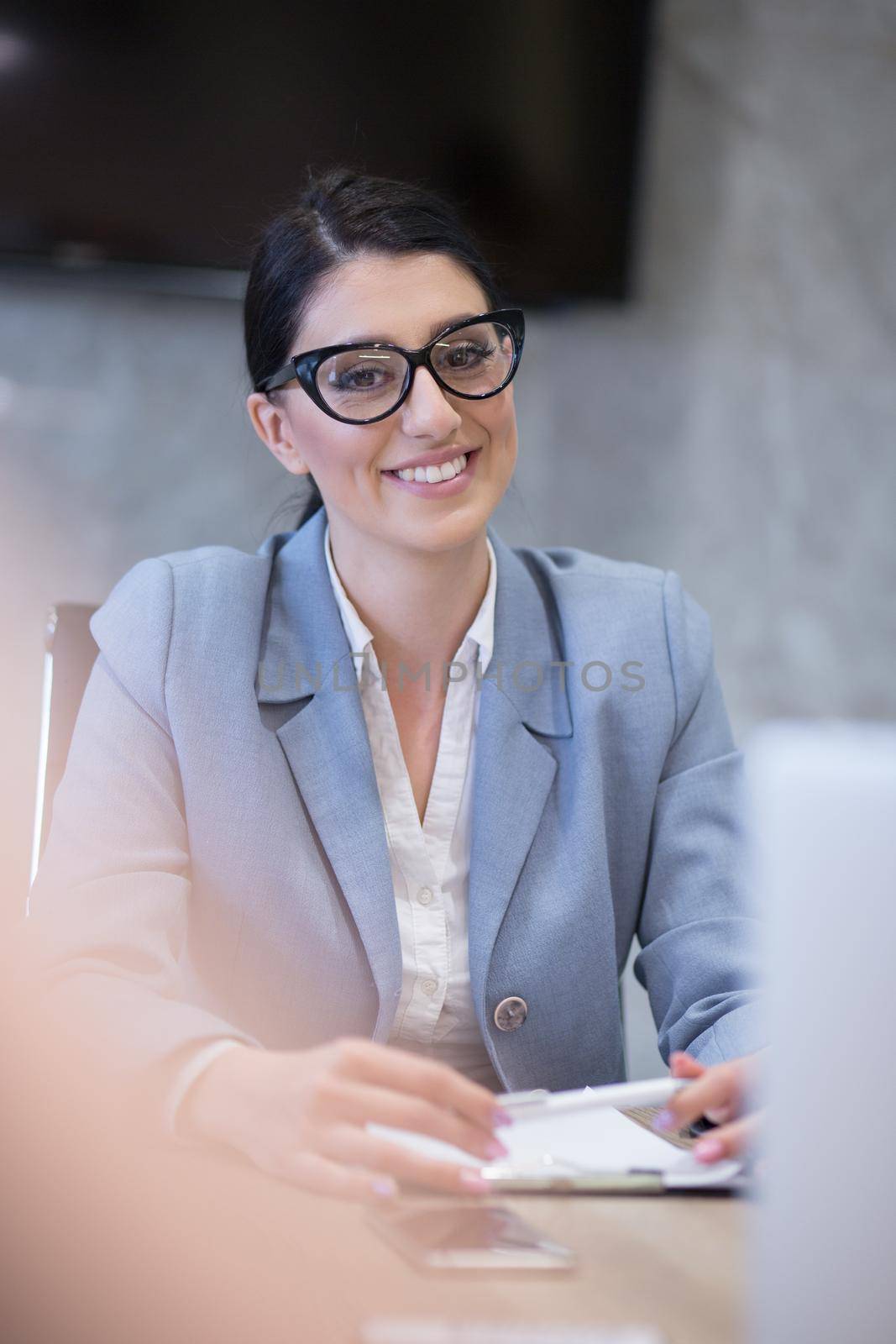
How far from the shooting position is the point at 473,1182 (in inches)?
27.9

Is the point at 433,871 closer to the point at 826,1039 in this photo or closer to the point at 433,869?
the point at 433,869

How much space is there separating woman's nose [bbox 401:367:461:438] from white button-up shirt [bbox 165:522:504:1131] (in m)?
0.22

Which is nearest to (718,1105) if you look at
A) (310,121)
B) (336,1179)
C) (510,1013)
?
(336,1179)

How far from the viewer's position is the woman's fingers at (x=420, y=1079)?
72 centimetres

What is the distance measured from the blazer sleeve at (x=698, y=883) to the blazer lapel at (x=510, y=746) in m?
0.13

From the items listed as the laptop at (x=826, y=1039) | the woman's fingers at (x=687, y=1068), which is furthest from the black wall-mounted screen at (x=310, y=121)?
the laptop at (x=826, y=1039)

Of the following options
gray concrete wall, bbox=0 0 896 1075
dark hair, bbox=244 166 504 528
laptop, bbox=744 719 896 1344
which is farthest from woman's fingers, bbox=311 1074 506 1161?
gray concrete wall, bbox=0 0 896 1075

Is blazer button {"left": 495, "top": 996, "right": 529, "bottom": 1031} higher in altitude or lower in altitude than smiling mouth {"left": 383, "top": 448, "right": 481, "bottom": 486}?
lower

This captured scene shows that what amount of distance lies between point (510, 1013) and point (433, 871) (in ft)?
0.50

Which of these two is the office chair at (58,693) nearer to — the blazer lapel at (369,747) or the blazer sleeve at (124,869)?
the blazer sleeve at (124,869)

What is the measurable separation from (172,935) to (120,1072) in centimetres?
29

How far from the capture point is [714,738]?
1354mm

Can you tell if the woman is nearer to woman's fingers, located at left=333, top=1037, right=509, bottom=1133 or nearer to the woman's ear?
the woman's ear

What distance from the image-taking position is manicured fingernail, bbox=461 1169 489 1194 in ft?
2.33
